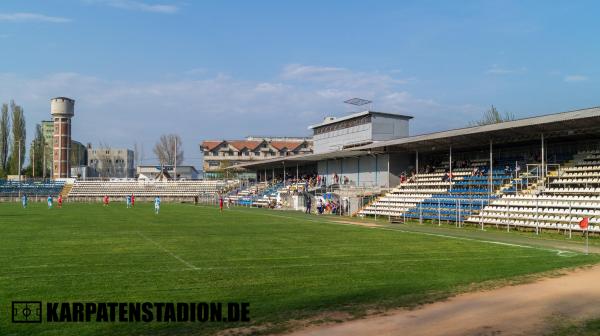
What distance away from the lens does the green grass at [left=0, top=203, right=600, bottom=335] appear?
9.32m

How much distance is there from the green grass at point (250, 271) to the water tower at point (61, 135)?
3371 inches

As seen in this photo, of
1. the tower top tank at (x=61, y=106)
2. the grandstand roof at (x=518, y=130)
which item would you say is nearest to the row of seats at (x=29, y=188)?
the tower top tank at (x=61, y=106)

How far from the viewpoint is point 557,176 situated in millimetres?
29859

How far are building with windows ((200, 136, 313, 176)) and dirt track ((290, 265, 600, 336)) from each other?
100920 millimetres

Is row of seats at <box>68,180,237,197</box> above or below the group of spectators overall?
above

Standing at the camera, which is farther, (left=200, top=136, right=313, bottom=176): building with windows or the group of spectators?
(left=200, top=136, right=313, bottom=176): building with windows

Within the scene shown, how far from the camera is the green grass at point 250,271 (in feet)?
30.6

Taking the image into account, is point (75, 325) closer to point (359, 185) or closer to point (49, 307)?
point (49, 307)

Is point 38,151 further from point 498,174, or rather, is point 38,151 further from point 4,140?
point 498,174

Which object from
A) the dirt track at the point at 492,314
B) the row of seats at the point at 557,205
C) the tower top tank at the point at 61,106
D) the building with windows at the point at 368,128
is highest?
the tower top tank at the point at 61,106

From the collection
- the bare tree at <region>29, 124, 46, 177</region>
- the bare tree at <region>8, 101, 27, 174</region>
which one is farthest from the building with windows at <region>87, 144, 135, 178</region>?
the bare tree at <region>8, 101, 27, 174</region>

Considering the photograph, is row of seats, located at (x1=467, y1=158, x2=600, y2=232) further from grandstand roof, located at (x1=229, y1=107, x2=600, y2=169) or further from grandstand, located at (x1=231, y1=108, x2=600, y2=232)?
grandstand roof, located at (x1=229, y1=107, x2=600, y2=169)

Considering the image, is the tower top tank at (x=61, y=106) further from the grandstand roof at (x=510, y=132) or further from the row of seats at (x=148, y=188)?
the grandstand roof at (x=510, y=132)

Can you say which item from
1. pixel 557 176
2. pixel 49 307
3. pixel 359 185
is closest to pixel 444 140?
pixel 557 176
